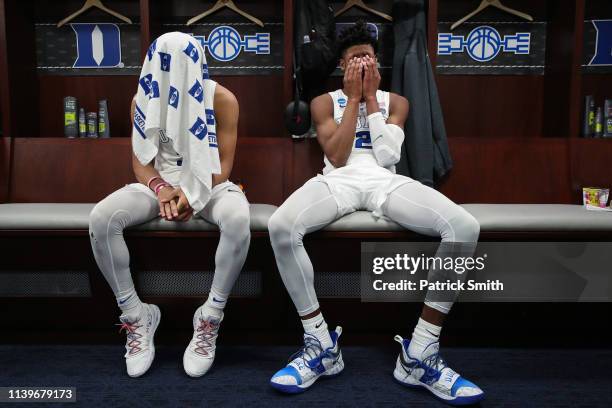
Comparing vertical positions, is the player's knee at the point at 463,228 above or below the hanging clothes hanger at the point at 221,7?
below

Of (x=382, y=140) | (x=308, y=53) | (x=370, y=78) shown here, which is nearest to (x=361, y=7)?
(x=308, y=53)

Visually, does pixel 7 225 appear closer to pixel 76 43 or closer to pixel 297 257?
pixel 297 257

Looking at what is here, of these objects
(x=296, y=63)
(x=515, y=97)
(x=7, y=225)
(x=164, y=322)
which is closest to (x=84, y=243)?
(x=7, y=225)

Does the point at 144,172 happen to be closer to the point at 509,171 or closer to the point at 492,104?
the point at 509,171

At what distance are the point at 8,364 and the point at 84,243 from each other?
499 mm

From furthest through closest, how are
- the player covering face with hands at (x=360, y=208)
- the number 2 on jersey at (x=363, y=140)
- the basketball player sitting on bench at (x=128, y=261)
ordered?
the number 2 on jersey at (x=363, y=140) → the basketball player sitting on bench at (x=128, y=261) → the player covering face with hands at (x=360, y=208)

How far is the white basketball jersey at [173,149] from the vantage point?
1790mm

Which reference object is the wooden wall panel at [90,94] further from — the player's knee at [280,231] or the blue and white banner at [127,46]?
the player's knee at [280,231]

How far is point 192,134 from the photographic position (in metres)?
1.71

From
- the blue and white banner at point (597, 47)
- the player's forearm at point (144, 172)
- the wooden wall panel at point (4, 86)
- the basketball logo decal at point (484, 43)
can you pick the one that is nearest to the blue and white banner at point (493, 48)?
the basketball logo decal at point (484, 43)

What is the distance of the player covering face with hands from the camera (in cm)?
148

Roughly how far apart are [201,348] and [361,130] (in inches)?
43.4

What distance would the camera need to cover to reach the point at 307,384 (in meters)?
1.48

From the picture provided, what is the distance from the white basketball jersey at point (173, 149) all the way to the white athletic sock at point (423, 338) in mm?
1015
